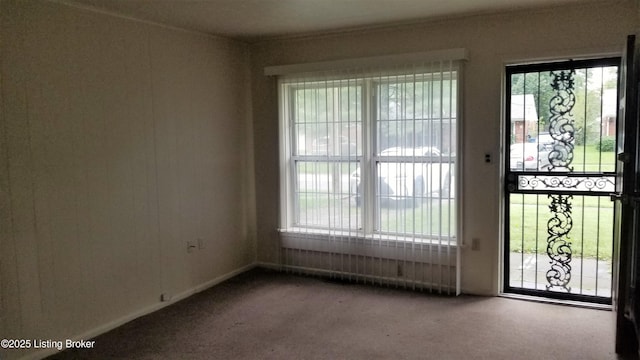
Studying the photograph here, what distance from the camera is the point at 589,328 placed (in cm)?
331

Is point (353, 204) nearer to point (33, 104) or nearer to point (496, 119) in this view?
point (496, 119)

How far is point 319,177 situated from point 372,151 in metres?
0.61

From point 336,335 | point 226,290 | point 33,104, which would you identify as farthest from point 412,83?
point 33,104

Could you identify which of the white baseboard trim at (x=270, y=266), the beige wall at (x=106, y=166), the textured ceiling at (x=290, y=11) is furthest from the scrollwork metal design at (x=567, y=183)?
the beige wall at (x=106, y=166)

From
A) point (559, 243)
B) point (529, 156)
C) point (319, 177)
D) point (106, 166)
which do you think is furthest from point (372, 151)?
point (106, 166)

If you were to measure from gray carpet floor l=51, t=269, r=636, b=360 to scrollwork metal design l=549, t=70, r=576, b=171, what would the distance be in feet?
3.88

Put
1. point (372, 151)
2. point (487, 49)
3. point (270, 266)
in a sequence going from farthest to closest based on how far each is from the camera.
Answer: point (270, 266)
point (372, 151)
point (487, 49)

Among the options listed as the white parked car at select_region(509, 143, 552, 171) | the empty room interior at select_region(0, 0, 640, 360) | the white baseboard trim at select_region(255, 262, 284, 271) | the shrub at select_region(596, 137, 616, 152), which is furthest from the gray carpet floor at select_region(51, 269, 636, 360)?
the shrub at select_region(596, 137, 616, 152)

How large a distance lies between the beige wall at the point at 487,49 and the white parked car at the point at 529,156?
0.18m

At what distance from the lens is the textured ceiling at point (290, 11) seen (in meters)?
3.39

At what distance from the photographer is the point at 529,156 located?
12.8 feet

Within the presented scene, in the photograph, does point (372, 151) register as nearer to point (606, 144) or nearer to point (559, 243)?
point (559, 243)

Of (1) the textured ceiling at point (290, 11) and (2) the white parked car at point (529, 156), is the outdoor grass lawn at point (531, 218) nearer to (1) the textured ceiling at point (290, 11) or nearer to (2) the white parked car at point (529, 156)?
(2) the white parked car at point (529, 156)

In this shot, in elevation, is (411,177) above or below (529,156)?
below
